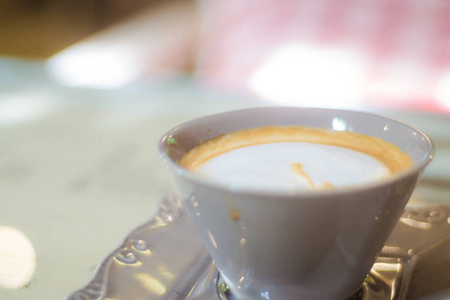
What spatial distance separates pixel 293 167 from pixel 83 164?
40cm

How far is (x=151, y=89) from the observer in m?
1.00

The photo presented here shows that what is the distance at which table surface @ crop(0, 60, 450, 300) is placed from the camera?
48 centimetres

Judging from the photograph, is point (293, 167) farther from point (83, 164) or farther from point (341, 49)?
point (341, 49)

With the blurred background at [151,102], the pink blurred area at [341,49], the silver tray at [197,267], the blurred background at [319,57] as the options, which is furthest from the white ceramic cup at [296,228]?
the pink blurred area at [341,49]

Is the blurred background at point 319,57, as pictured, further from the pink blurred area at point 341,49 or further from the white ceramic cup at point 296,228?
the white ceramic cup at point 296,228

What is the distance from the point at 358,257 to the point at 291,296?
2.5 inches

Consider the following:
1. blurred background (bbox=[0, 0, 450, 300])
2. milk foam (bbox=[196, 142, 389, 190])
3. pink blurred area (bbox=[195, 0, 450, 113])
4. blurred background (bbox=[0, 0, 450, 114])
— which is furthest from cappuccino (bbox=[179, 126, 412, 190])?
pink blurred area (bbox=[195, 0, 450, 113])

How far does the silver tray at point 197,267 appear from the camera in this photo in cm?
39

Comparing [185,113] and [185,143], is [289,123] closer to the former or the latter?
[185,143]

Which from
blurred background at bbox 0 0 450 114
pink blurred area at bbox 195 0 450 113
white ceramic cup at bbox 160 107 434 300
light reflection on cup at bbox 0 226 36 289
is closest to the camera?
white ceramic cup at bbox 160 107 434 300

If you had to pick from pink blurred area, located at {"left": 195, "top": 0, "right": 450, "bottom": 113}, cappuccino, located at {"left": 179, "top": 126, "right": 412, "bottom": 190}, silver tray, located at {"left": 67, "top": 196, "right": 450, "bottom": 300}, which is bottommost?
pink blurred area, located at {"left": 195, "top": 0, "right": 450, "bottom": 113}

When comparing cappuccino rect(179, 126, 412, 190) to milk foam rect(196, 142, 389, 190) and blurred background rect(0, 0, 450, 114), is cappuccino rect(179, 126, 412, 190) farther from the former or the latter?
blurred background rect(0, 0, 450, 114)

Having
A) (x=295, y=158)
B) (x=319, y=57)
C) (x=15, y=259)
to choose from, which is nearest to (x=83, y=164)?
(x=15, y=259)

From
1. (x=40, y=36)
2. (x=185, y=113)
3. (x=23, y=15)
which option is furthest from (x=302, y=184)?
(x=23, y=15)
